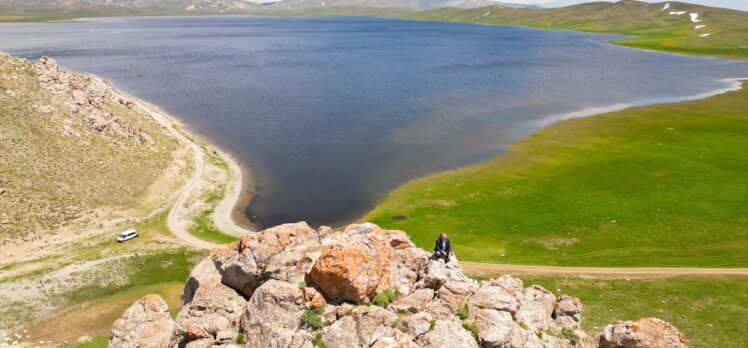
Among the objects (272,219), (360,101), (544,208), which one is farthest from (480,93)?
(272,219)

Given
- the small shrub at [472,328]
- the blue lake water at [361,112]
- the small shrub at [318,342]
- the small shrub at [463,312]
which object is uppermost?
the small shrub at [463,312]

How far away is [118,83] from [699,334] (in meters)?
188

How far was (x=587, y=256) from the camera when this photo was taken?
54.9 meters

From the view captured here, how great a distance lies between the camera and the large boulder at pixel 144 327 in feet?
88.1

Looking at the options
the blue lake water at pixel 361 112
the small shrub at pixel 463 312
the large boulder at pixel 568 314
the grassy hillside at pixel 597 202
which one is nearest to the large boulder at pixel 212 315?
the small shrub at pixel 463 312

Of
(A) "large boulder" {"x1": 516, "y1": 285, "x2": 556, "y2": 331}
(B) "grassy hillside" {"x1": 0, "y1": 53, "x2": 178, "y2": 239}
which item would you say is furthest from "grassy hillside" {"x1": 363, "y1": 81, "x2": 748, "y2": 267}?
(B) "grassy hillside" {"x1": 0, "y1": 53, "x2": 178, "y2": 239}

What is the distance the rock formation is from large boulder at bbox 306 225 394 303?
2.2 inches

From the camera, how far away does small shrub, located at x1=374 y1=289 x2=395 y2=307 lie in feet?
78.3

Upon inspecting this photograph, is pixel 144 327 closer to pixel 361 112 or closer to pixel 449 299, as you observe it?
pixel 449 299

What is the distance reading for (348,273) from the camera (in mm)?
23031

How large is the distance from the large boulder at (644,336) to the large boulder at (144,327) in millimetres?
25257

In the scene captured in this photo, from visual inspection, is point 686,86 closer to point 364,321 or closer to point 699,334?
point 699,334

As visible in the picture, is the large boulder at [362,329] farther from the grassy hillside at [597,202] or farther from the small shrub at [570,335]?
the grassy hillside at [597,202]

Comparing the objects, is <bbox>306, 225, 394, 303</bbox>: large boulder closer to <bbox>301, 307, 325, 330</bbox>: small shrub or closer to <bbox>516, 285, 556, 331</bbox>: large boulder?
<bbox>301, 307, 325, 330</bbox>: small shrub
